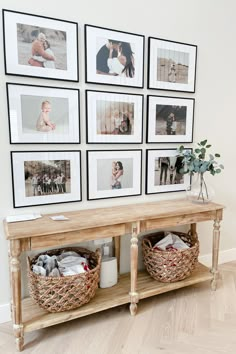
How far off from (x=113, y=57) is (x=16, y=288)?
5.75 ft

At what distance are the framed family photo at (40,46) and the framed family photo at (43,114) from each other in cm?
11

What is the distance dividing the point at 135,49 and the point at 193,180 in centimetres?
129

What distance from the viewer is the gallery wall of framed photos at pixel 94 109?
1873mm

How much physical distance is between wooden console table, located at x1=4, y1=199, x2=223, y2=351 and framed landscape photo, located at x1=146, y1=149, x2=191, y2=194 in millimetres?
150

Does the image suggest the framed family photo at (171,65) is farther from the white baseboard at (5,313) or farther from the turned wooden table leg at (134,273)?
the white baseboard at (5,313)

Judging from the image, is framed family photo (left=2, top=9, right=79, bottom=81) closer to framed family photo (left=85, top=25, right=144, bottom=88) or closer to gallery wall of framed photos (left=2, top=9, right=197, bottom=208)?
gallery wall of framed photos (left=2, top=9, right=197, bottom=208)

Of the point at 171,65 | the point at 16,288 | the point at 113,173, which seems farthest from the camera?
the point at 171,65

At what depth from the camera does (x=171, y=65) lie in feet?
7.75

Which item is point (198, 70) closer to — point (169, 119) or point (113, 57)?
point (169, 119)

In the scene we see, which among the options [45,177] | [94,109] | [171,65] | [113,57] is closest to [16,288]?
[45,177]

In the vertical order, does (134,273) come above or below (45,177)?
below

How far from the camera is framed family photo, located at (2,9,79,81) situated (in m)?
1.79

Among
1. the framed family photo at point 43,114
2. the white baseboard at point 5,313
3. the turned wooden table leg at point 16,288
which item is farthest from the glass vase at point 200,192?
the white baseboard at point 5,313

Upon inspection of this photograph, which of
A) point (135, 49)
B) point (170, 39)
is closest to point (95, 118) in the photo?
point (135, 49)
